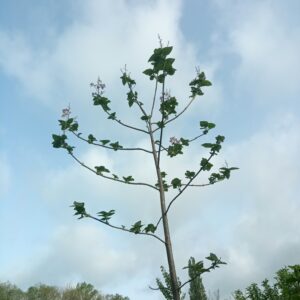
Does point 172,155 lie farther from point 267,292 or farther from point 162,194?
point 267,292

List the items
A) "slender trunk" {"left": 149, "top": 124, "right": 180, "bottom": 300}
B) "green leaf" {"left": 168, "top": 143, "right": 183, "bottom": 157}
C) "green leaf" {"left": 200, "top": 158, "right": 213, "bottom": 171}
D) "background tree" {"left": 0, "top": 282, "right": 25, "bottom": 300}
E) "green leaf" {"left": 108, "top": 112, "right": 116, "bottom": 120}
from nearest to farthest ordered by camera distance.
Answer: "slender trunk" {"left": 149, "top": 124, "right": 180, "bottom": 300}
"green leaf" {"left": 200, "top": 158, "right": 213, "bottom": 171}
"green leaf" {"left": 168, "top": 143, "right": 183, "bottom": 157}
"green leaf" {"left": 108, "top": 112, "right": 116, "bottom": 120}
"background tree" {"left": 0, "top": 282, "right": 25, "bottom": 300}

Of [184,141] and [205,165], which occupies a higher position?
[184,141]

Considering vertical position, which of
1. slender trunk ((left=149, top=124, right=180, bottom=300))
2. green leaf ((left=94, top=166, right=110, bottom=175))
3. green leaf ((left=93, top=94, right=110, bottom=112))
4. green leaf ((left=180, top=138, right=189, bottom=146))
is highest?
green leaf ((left=93, top=94, right=110, bottom=112))

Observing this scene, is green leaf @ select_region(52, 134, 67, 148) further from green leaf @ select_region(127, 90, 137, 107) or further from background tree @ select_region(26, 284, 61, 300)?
background tree @ select_region(26, 284, 61, 300)

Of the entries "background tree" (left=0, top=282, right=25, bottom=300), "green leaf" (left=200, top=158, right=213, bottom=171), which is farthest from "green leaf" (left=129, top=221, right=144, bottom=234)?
"background tree" (left=0, top=282, right=25, bottom=300)

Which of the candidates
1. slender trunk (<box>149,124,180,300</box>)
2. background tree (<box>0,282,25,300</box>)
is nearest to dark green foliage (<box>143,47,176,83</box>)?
slender trunk (<box>149,124,180,300</box>)

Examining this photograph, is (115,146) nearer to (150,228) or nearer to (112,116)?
(112,116)

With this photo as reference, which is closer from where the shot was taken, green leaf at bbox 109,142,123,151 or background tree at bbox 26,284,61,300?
green leaf at bbox 109,142,123,151

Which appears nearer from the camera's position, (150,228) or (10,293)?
(150,228)

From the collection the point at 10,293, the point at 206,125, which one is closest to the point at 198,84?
the point at 206,125

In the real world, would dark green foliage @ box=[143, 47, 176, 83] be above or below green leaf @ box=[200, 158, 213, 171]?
above

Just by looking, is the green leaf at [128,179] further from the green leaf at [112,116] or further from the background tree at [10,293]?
the background tree at [10,293]

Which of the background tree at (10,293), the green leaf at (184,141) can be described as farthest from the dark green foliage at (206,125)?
the background tree at (10,293)

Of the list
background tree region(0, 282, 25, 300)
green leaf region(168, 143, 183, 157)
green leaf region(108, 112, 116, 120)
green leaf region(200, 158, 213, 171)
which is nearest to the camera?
green leaf region(200, 158, 213, 171)
